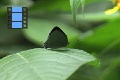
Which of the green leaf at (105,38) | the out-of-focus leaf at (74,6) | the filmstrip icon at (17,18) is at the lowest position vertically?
the green leaf at (105,38)

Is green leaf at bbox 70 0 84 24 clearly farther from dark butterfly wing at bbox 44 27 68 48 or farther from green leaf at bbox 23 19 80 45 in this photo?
green leaf at bbox 23 19 80 45

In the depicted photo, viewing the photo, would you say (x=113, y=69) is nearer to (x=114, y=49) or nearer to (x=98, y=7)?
(x=114, y=49)

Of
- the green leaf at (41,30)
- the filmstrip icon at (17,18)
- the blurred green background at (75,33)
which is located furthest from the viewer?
the green leaf at (41,30)

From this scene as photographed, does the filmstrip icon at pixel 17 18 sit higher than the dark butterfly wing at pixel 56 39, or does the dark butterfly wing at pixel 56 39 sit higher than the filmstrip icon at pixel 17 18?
the filmstrip icon at pixel 17 18

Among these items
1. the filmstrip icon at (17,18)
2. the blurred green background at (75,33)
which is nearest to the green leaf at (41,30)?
the blurred green background at (75,33)

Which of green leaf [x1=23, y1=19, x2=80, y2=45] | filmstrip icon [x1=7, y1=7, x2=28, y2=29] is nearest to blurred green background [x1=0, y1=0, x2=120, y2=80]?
green leaf [x1=23, y1=19, x2=80, y2=45]

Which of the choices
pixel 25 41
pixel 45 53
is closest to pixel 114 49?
pixel 25 41

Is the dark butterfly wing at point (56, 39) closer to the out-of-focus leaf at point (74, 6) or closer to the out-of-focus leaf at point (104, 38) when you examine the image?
the out-of-focus leaf at point (74, 6)
